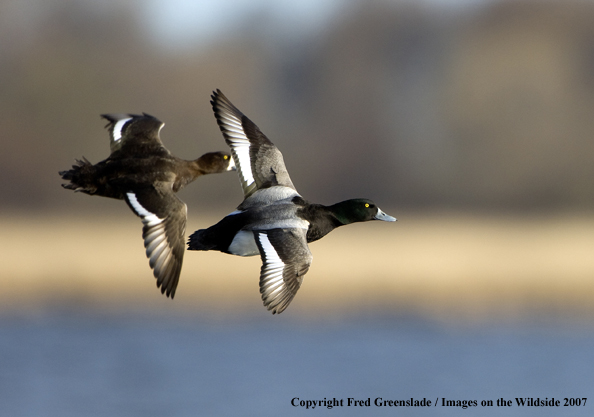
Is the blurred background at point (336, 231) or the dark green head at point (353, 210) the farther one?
the blurred background at point (336, 231)

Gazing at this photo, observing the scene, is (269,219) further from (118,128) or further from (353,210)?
(118,128)

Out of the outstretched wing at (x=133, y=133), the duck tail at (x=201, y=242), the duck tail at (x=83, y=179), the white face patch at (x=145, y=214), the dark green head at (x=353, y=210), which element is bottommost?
the duck tail at (x=201, y=242)

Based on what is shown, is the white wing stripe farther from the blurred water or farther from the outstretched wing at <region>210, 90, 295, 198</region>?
the blurred water

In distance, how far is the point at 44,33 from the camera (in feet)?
82.1

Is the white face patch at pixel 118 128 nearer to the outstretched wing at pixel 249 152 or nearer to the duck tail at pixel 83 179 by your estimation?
the duck tail at pixel 83 179

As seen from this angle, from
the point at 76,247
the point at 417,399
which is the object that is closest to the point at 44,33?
the point at 76,247

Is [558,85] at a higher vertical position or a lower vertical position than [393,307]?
higher

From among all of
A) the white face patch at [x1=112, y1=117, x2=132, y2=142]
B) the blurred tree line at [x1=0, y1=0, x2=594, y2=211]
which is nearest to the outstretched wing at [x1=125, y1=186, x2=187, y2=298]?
the white face patch at [x1=112, y1=117, x2=132, y2=142]

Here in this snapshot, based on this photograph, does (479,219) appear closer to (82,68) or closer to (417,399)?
(417,399)

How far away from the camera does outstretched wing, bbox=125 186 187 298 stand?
5.27 metres

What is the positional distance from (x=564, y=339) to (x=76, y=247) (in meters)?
8.06

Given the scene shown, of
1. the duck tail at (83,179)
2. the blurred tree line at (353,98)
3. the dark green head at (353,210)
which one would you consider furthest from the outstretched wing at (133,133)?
the blurred tree line at (353,98)

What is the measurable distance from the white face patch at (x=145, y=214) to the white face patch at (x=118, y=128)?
663 millimetres

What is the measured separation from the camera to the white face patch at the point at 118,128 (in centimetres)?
598
